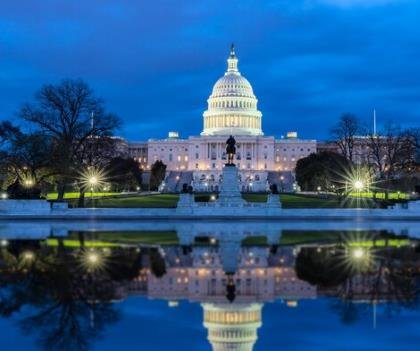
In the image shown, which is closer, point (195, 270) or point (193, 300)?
point (193, 300)

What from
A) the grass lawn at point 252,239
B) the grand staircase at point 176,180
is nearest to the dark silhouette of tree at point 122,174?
the grand staircase at point 176,180

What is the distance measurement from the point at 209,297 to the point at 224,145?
137m

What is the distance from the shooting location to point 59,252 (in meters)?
21.9

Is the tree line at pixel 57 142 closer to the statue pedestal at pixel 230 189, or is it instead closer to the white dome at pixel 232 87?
the statue pedestal at pixel 230 189

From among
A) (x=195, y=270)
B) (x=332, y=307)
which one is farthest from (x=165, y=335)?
(x=195, y=270)

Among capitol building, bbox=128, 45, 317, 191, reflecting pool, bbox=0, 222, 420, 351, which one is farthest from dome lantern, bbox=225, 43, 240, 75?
reflecting pool, bbox=0, 222, 420, 351

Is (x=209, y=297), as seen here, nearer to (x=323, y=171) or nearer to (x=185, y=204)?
(x=185, y=204)

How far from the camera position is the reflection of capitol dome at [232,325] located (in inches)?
419

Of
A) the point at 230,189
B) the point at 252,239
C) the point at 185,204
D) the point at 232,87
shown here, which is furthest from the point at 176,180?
the point at 252,239

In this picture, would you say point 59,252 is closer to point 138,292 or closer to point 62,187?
point 138,292

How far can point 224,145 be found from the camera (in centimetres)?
15062

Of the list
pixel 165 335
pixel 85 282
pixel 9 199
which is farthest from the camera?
pixel 9 199

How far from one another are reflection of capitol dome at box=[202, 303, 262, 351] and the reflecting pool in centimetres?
2

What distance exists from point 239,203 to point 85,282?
1363 inches
